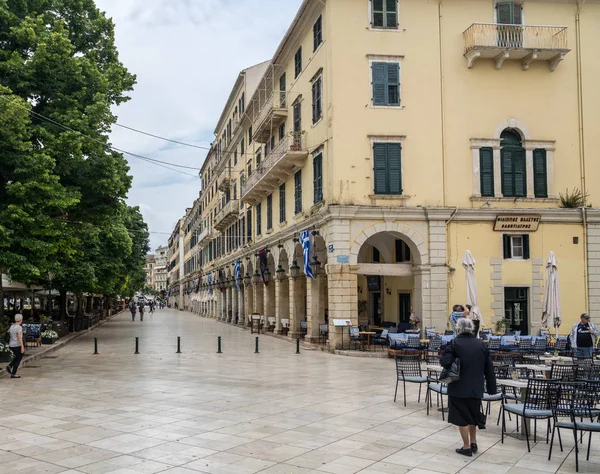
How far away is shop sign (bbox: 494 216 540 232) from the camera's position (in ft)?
79.5

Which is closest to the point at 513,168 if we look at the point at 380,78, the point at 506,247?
the point at 506,247

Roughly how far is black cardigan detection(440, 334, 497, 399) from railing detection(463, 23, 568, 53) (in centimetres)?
1831

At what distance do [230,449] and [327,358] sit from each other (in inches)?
528

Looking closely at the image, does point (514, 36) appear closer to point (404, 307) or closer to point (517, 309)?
point (517, 309)

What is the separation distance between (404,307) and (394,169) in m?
7.98

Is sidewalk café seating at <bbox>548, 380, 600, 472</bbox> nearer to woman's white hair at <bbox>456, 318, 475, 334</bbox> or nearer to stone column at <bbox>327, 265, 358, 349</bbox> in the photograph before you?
woman's white hair at <bbox>456, 318, 475, 334</bbox>

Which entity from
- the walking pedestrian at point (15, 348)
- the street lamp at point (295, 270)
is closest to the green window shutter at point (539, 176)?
the street lamp at point (295, 270)

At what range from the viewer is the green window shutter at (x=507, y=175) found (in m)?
24.6

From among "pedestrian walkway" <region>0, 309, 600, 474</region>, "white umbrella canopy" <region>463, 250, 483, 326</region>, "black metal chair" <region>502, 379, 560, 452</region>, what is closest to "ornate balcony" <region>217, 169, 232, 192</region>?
"white umbrella canopy" <region>463, 250, 483, 326</region>

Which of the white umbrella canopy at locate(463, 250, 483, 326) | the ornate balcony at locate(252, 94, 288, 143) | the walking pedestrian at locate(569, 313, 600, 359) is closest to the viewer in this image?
the walking pedestrian at locate(569, 313, 600, 359)

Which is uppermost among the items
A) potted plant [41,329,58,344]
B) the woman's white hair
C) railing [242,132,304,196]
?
railing [242,132,304,196]

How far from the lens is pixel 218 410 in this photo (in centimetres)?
1177

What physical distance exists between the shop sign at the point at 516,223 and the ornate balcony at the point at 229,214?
78.1 ft

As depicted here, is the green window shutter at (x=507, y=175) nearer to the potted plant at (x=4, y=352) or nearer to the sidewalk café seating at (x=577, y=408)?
the sidewalk café seating at (x=577, y=408)
